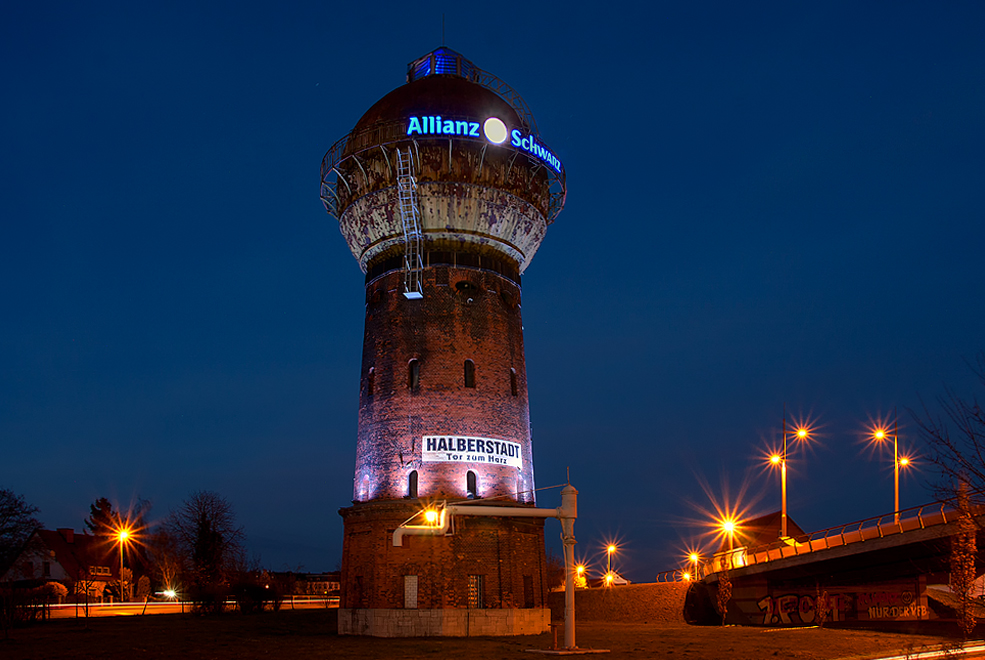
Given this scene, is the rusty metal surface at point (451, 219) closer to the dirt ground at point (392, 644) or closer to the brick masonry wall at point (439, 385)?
the brick masonry wall at point (439, 385)

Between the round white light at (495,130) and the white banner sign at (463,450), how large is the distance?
13274 millimetres

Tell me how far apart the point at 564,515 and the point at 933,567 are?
59.1ft

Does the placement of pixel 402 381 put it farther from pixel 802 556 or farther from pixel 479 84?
pixel 802 556

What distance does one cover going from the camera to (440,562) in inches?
1329

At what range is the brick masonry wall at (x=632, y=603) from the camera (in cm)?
4450

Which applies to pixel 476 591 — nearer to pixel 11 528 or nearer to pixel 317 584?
pixel 11 528

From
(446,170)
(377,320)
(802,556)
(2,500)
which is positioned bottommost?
(802,556)

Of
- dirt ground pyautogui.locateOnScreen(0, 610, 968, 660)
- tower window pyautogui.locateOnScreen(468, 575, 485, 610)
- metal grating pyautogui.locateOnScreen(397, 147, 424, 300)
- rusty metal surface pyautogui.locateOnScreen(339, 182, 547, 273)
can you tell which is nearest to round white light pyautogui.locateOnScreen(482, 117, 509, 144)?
rusty metal surface pyautogui.locateOnScreen(339, 182, 547, 273)

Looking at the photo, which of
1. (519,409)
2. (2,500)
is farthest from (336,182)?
(2,500)

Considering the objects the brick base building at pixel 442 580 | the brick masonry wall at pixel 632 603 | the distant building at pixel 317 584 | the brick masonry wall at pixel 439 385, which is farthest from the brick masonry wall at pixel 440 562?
the distant building at pixel 317 584

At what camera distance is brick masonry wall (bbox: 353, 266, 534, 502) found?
3594 centimetres

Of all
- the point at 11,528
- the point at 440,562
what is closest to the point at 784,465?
the point at 440,562

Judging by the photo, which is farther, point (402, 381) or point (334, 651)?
point (402, 381)

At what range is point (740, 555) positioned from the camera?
137 feet
